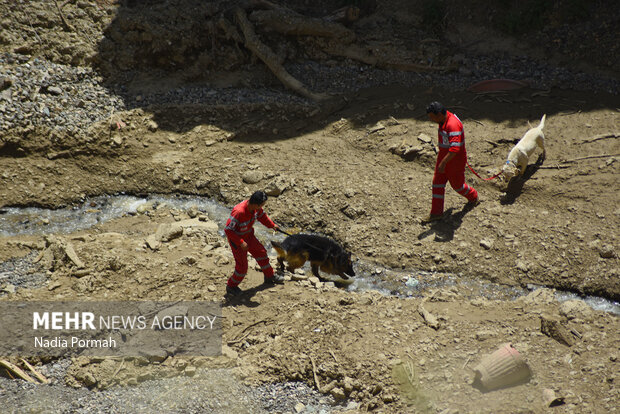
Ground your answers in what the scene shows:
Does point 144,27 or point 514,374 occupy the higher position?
point 144,27

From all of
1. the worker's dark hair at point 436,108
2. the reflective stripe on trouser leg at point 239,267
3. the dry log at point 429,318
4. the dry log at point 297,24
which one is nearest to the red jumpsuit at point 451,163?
the worker's dark hair at point 436,108

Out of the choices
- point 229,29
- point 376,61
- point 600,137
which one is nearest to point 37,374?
point 229,29

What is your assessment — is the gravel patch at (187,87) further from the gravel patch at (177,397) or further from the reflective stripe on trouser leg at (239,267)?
the gravel patch at (177,397)

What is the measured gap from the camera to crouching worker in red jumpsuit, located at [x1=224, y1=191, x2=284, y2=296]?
6.31 meters

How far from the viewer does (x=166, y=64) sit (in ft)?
39.9

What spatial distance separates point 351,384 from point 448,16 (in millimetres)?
10413

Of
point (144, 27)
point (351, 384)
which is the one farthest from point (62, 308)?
point (144, 27)

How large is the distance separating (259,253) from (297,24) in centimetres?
752

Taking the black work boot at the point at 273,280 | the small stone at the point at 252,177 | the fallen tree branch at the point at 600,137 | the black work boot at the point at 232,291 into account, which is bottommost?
the black work boot at the point at 232,291

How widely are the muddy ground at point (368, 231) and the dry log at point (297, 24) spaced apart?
1890mm

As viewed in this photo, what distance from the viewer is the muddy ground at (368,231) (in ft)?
19.2

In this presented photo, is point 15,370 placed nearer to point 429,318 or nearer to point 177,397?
point 177,397

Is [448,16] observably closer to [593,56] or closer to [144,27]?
[593,56]

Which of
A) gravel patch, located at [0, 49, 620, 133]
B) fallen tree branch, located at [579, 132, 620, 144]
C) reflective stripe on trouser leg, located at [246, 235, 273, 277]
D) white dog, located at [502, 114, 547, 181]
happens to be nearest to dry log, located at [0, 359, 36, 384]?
reflective stripe on trouser leg, located at [246, 235, 273, 277]
